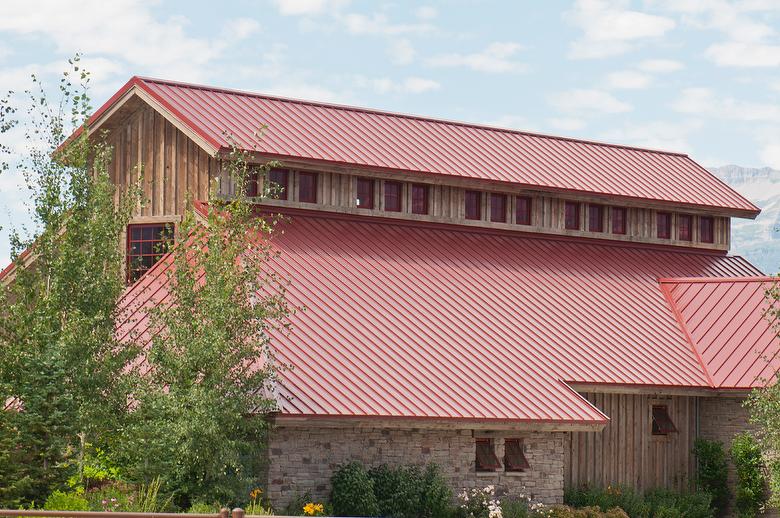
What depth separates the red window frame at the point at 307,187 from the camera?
3481 centimetres

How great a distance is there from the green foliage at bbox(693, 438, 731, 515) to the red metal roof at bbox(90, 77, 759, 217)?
28.4 ft

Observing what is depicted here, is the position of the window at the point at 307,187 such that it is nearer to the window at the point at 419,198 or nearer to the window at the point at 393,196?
the window at the point at 393,196

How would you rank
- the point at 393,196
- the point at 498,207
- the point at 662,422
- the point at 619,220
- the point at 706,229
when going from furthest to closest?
the point at 706,229 → the point at 619,220 → the point at 498,207 → the point at 393,196 → the point at 662,422

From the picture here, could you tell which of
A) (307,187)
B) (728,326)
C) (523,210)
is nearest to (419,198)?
(307,187)

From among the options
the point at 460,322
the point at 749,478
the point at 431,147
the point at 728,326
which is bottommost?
the point at 749,478

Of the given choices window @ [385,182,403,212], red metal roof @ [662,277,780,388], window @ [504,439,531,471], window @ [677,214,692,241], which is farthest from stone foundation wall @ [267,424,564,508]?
window @ [677,214,692,241]

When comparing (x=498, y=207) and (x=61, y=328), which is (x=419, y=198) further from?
(x=61, y=328)

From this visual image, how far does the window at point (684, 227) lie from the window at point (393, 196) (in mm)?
10355

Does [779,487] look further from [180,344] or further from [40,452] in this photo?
[40,452]

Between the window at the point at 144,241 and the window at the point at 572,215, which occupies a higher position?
the window at the point at 572,215

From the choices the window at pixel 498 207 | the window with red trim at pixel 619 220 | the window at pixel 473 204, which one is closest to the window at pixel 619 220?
the window with red trim at pixel 619 220

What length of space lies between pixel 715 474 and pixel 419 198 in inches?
417

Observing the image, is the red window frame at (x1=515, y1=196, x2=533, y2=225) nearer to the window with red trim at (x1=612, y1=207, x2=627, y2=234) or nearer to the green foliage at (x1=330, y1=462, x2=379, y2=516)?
the window with red trim at (x1=612, y1=207, x2=627, y2=234)

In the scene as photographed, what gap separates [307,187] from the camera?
34969mm
